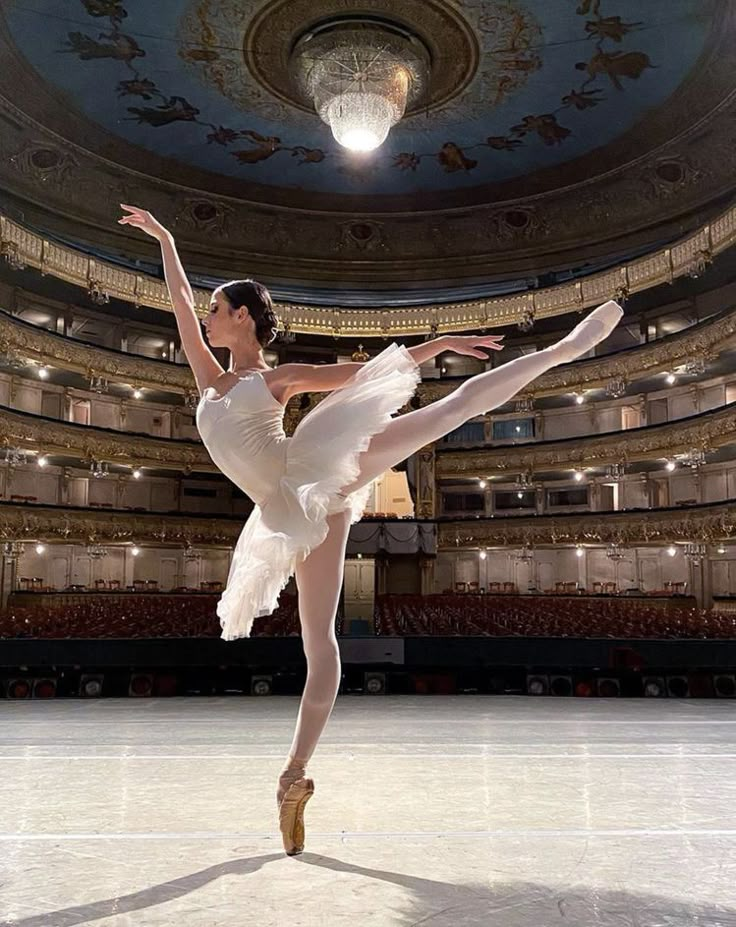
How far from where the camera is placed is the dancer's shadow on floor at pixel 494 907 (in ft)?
7.79

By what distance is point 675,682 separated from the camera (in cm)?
1143

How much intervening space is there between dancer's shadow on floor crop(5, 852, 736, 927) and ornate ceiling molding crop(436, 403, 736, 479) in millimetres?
21194

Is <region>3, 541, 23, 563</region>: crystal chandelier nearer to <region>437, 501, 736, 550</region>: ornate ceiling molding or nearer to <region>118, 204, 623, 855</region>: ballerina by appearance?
<region>437, 501, 736, 550</region>: ornate ceiling molding

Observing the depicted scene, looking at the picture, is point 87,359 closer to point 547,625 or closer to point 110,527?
point 110,527

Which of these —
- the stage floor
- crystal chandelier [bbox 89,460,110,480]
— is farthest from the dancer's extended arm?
crystal chandelier [bbox 89,460,110,480]

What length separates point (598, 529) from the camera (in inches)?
1030

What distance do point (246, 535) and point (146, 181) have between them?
1127 inches

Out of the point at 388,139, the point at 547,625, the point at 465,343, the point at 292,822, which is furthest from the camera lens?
the point at 388,139

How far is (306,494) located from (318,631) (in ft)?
2.01

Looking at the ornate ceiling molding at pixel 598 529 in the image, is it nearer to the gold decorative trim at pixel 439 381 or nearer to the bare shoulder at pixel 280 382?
the gold decorative trim at pixel 439 381

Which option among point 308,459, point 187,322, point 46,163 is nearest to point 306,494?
point 308,459

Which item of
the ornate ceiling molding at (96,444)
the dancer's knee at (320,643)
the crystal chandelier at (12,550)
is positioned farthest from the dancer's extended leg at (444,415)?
the crystal chandelier at (12,550)

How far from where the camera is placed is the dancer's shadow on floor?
237cm

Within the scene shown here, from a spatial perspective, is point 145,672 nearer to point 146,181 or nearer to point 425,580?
point 425,580
